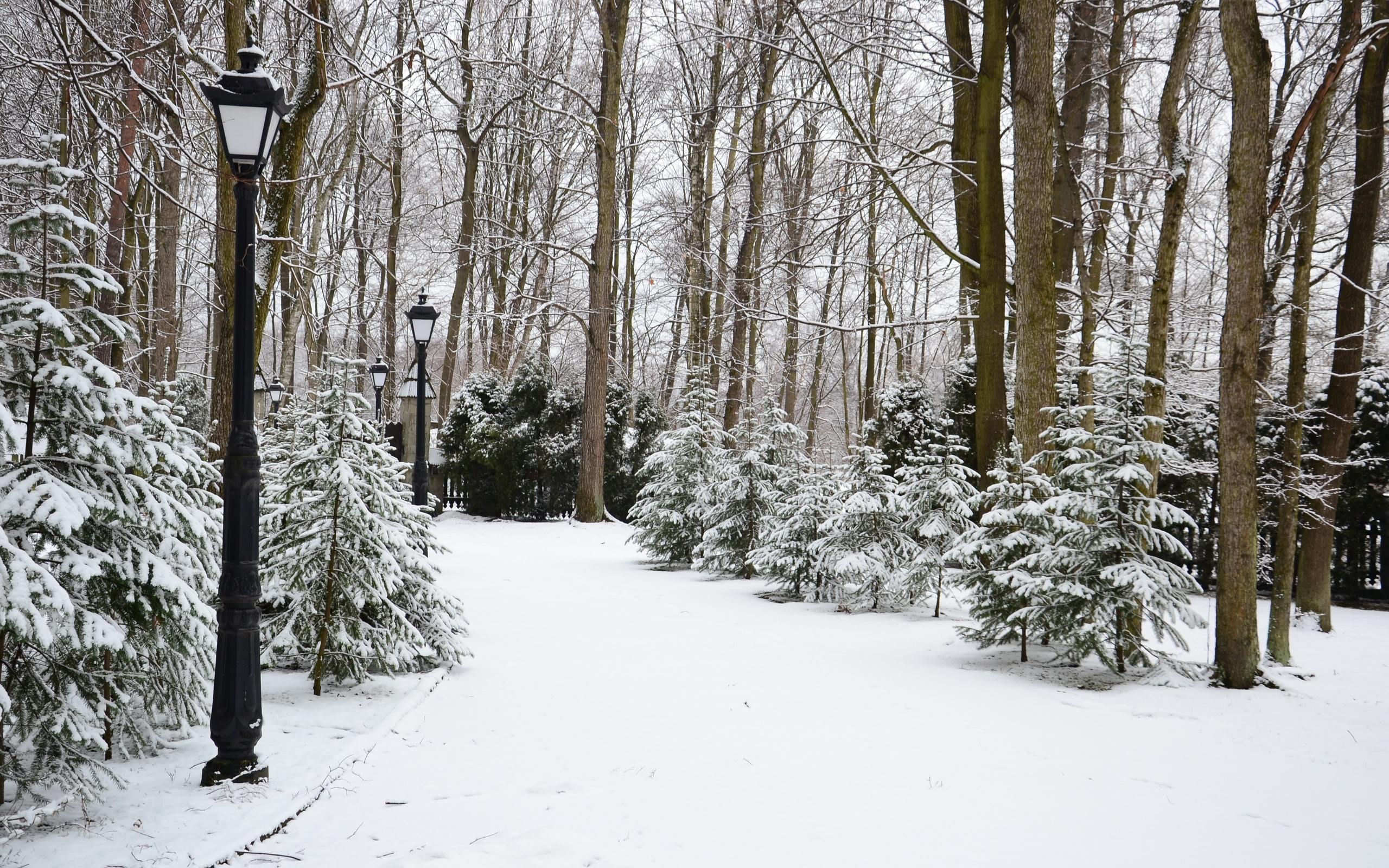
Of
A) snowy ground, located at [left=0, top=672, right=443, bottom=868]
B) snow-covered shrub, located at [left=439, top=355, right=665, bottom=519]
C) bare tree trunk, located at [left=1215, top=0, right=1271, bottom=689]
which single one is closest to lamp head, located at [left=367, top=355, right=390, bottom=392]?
snow-covered shrub, located at [left=439, top=355, right=665, bottom=519]

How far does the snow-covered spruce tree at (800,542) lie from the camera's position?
467 inches

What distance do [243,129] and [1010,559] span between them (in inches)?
276

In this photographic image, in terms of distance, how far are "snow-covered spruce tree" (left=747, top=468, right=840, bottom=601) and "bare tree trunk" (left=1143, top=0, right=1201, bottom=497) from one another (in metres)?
4.16

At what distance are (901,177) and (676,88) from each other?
37.6 feet

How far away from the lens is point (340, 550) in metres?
5.97

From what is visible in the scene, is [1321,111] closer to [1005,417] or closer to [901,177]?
[1005,417]

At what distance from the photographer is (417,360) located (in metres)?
13.3

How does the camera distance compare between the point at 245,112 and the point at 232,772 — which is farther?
the point at 245,112

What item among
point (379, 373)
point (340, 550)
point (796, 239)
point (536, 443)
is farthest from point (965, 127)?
point (536, 443)

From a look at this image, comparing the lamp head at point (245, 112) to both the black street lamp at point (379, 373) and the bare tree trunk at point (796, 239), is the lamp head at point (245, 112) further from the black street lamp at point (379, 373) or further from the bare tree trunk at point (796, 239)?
the black street lamp at point (379, 373)

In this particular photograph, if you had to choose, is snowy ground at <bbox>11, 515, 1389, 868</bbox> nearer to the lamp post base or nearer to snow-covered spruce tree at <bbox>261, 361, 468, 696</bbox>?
the lamp post base

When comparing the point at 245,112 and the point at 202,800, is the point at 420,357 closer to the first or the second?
the point at 245,112

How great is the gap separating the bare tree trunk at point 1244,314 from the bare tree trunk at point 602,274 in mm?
14223

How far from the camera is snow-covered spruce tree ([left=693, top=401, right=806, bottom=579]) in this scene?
44.8 ft
